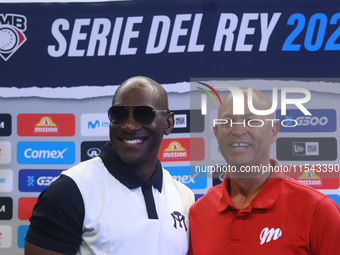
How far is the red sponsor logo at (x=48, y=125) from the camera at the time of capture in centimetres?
263

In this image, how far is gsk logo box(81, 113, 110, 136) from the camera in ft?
8.53

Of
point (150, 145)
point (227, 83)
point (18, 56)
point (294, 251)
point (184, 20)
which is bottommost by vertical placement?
point (294, 251)

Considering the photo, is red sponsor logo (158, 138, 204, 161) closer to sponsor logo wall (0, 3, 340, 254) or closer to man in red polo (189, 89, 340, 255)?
sponsor logo wall (0, 3, 340, 254)

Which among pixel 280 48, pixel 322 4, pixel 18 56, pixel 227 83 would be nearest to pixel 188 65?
pixel 227 83

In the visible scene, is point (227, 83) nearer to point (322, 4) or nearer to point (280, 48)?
point (280, 48)

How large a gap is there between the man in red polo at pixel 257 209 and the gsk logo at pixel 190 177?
0.80m

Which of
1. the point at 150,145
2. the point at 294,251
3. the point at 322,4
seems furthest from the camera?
the point at 322,4

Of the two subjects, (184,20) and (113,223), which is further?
(184,20)

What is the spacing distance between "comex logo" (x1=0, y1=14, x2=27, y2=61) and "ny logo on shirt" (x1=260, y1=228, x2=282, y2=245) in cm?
237

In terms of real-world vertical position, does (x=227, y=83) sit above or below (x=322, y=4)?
below

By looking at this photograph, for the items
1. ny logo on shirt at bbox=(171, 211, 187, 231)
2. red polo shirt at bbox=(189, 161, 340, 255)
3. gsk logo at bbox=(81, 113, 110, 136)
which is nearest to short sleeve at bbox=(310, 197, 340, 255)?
red polo shirt at bbox=(189, 161, 340, 255)

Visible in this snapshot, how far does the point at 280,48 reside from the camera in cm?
258

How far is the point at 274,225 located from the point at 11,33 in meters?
2.50

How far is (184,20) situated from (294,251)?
1903mm
